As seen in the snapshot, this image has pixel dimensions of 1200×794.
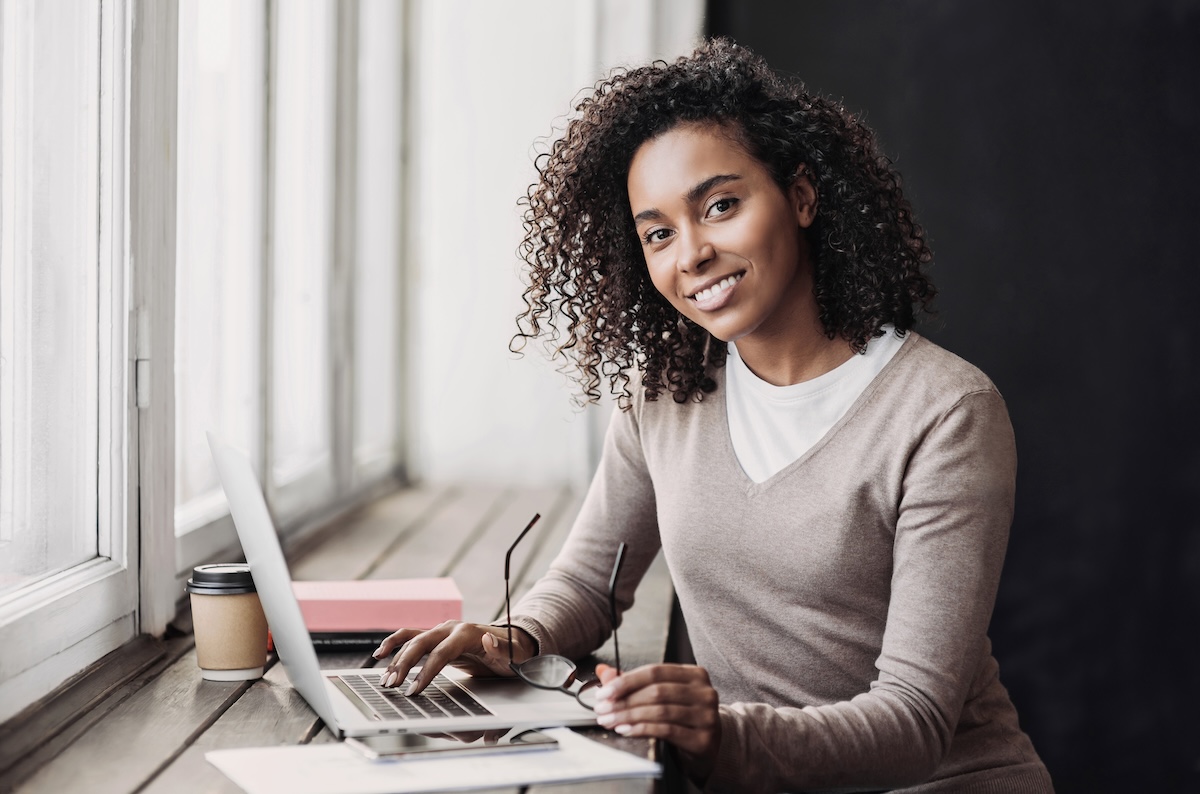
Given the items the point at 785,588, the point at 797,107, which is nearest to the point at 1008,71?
the point at 797,107

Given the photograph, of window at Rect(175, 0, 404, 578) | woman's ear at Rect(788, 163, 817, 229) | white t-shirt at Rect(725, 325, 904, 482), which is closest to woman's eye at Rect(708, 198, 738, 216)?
woman's ear at Rect(788, 163, 817, 229)

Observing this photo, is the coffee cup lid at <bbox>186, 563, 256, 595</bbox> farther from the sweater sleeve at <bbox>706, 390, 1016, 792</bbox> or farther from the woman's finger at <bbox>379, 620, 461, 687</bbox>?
the sweater sleeve at <bbox>706, 390, 1016, 792</bbox>

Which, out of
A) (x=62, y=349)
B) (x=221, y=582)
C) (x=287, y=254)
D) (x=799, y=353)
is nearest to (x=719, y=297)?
(x=799, y=353)

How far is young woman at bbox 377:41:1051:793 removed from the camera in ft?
3.99

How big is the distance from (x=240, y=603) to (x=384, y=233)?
75.2 inches

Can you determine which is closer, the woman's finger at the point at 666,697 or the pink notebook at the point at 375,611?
the woman's finger at the point at 666,697

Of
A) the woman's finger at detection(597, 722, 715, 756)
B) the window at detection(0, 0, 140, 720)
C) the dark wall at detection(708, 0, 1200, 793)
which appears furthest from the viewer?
the dark wall at detection(708, 0, 1200, 793)

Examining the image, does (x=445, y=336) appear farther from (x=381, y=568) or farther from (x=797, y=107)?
(x=797, y=107)

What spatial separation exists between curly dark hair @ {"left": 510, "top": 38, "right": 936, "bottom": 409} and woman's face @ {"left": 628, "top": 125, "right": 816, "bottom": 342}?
3 cm

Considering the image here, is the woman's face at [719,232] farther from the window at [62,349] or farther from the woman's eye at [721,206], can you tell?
the window at [62,349]

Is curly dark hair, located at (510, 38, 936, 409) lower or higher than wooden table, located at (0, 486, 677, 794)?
higher

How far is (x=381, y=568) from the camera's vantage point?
2131 millimetres

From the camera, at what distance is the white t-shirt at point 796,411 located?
1.40 metres

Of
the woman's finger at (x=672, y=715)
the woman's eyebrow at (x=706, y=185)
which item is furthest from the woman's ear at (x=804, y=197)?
the woman's finger at (x=672, y=715)
